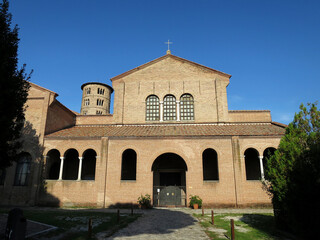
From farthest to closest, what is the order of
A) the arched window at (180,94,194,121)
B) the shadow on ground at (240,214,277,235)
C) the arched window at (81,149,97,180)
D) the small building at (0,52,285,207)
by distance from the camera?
the arched window at (180,94,194,121), the arched window at (81,149,97,180), the small building at (0,52,285,207), the shadow on ground at (240,214,277,235)

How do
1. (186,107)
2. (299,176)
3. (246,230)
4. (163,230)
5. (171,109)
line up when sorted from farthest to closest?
(171,109) < (186,107) < (163,230) < (246,230) < (299,176)

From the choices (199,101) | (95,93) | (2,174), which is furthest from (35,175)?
(95,93)

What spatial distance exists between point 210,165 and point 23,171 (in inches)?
620

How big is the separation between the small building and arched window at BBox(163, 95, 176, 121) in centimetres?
10

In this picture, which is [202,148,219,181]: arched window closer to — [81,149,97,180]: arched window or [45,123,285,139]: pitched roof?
[45,123,285,139]: pitched roof

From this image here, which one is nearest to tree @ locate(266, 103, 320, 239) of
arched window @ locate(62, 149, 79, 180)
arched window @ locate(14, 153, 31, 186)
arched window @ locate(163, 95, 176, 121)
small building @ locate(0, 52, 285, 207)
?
small building @ locate(0, 52, 285, 207)

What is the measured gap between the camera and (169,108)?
76.1ft

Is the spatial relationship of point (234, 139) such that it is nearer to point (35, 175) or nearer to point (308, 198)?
point (308, 198)

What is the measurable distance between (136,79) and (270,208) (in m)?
16.7

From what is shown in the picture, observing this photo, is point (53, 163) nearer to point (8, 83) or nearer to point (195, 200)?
point (195, 200)

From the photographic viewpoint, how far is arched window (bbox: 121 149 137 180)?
20.5 meters

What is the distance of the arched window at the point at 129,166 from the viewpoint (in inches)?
807

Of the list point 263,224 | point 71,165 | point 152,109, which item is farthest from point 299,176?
point 71,165

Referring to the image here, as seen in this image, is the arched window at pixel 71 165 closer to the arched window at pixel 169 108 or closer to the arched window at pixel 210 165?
the arched window at pixel 169 108
